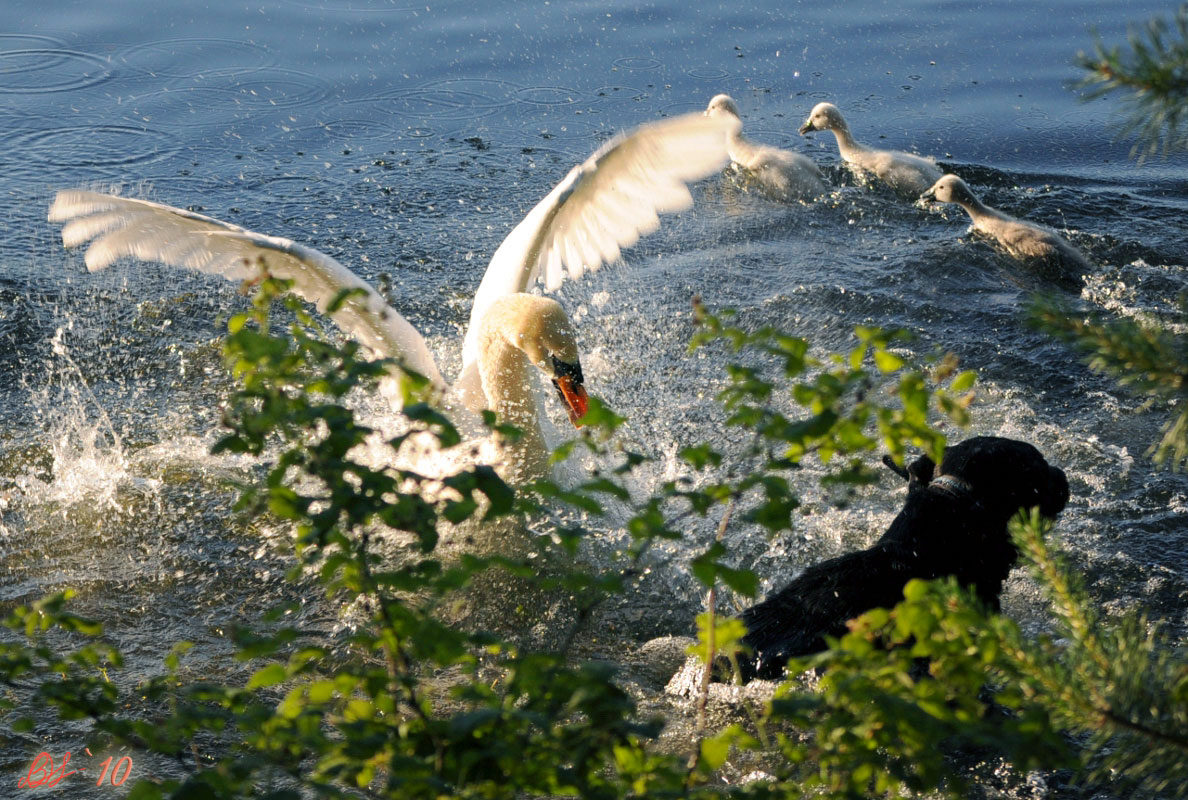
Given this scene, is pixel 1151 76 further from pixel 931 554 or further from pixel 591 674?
pixel 931 554

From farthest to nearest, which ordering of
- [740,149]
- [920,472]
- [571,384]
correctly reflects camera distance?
[740,149] < [571,384] < [920,472]

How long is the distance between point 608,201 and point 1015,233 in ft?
9.77

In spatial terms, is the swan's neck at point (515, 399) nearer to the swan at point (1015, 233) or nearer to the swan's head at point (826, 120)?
the swan at point (1015, 233)

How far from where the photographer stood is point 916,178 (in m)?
7.11

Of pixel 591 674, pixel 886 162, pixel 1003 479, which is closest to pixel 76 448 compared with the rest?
pixel 1003 479

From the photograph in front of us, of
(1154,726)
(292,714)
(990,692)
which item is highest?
(292,714)

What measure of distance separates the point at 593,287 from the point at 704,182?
6.26ft

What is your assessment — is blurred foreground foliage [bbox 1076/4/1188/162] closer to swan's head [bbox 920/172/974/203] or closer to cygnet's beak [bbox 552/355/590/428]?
cygnet's beak [bbox 552/355/590/428]

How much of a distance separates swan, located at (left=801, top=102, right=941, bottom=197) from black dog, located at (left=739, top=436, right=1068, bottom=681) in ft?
13.1

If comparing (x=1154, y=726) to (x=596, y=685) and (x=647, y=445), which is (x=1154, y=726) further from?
(x=647, y=445)

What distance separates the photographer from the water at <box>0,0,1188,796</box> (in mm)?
4191

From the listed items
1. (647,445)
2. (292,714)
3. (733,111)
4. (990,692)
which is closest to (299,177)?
(733,111)

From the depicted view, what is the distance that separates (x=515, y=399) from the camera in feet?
14.9

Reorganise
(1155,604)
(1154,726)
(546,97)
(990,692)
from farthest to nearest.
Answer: (546,97), (1155,604), (990,692), (1154,726)
